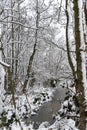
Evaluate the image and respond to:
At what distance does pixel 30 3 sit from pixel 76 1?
17597 mm

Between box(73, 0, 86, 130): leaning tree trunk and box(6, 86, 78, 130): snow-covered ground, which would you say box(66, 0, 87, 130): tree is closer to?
box(73, 0, 86, 130): leaning tree trunk

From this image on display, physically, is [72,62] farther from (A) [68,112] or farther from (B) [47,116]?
(B) [47,116]

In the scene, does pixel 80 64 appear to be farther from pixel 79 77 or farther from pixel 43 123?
pixel 43 123

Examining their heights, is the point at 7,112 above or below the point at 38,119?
above

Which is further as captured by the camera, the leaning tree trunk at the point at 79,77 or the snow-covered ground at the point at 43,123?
the snow-covered ground at the point at 43,123

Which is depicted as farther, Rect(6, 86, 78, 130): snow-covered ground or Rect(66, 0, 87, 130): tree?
Rect(6, 86, 78, 130): snow-covered ground

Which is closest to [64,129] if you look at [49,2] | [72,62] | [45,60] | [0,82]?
[72,62]

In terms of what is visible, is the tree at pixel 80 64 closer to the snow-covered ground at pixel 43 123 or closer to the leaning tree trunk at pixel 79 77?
the leaning tree trunk at pixel 79 77

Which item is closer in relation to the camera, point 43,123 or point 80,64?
point 80,64

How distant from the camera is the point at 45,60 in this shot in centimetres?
5466

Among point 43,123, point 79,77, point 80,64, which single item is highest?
point 80,64

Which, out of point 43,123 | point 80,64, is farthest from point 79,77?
point 43,123

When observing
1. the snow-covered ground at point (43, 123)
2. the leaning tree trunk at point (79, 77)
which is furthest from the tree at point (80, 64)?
the snow-covered ground at point (43, 123)

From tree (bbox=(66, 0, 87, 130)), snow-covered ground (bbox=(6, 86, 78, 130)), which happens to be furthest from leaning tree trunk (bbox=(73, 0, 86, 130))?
snow-covered ground (bbox=(6, 86, 78, 130))
